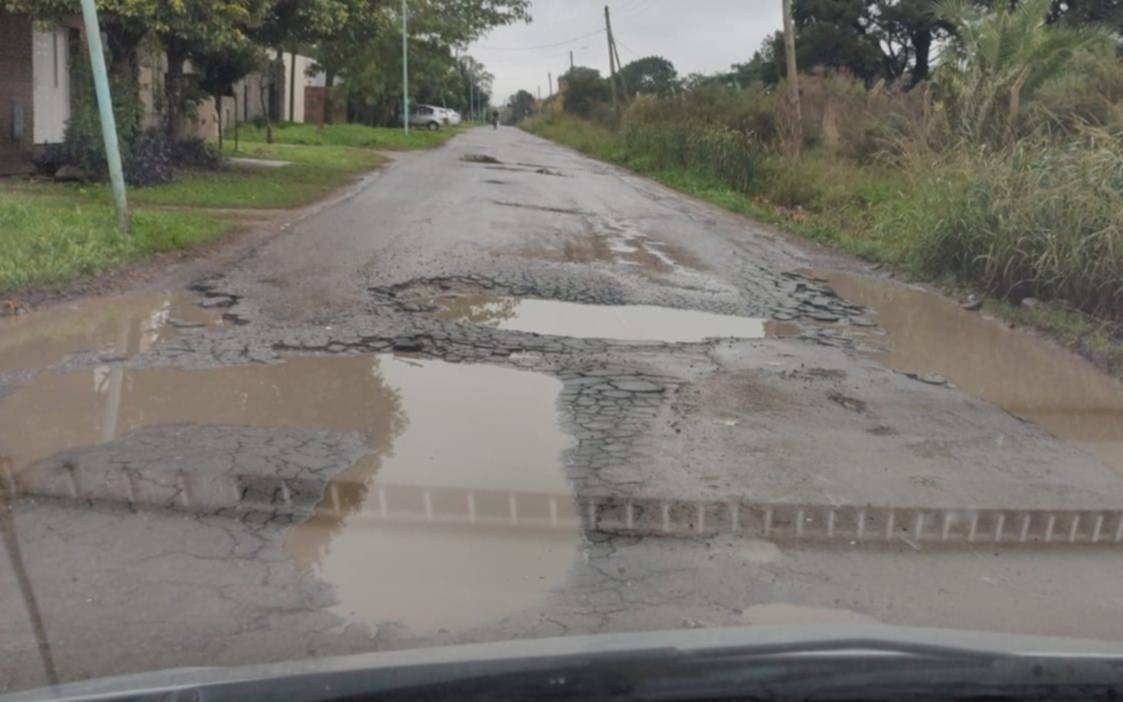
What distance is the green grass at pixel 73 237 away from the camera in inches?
375

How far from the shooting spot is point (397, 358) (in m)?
7.75

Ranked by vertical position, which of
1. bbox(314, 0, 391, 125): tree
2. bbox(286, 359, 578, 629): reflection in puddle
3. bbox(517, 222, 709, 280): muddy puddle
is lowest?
bbox(286, 359, 578, 629): reflection in puddle

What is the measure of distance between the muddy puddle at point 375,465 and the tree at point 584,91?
187 feet

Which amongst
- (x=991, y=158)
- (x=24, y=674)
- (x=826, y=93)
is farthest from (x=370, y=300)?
(x=826, y=93)

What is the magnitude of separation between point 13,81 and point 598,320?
12.5 metres

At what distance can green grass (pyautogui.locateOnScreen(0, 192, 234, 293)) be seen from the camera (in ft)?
31.2

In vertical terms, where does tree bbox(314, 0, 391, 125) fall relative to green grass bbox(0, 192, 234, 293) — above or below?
above

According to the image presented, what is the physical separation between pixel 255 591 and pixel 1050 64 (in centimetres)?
1789

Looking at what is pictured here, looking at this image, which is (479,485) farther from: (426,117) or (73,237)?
(426,117)

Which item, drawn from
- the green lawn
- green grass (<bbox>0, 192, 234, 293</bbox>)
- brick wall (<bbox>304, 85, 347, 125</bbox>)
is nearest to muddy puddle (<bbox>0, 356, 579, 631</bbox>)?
green grass (<bbox>0, 192, 234, 293</bbox>)

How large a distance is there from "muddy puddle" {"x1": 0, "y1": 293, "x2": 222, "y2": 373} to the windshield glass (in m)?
0.05

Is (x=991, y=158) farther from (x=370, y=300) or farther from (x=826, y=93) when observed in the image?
(x=826, y=93)

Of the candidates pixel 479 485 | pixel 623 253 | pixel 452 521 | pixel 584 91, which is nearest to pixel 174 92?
pixel 623 253

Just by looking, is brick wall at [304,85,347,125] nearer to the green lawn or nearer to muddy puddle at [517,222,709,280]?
the green lawn
